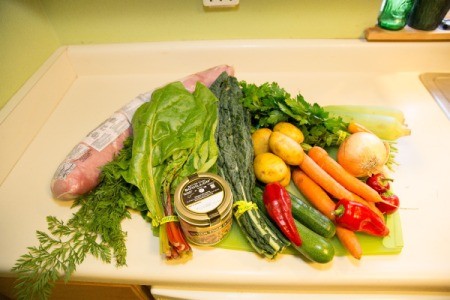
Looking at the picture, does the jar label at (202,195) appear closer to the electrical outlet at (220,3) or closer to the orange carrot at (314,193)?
the orange carrot at (314,193)

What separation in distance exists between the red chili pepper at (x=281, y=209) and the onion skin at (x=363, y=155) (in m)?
0.19

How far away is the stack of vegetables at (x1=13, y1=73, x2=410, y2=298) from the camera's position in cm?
55

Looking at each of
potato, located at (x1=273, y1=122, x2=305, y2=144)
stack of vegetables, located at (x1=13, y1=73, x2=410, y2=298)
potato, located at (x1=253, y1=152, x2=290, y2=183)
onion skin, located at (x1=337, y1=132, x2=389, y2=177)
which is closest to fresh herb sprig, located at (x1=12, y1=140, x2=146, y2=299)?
stack of vegetables, located at (x1=13, y1=73, x2=410, y2=298)

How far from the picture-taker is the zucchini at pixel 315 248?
20.8 inches

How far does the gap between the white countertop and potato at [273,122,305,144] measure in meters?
0.25

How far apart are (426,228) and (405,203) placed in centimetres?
7

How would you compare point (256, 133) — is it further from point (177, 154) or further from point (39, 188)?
point (39, 188)

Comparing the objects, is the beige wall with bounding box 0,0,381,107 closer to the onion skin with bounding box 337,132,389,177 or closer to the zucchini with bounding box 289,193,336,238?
the onion skin with bounding box 337,132,389,177

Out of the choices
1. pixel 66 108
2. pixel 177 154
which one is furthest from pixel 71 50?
pixel 177 154

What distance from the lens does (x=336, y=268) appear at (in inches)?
21.5

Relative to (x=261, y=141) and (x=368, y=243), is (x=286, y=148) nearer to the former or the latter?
(x=261, y=141)

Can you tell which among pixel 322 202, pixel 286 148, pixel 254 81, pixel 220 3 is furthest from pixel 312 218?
pixel 220 3

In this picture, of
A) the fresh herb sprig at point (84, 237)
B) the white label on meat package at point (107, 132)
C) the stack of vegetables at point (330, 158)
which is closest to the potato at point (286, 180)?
the stack of vegetables at point (330, 158)

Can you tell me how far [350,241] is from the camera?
1.83 ft
